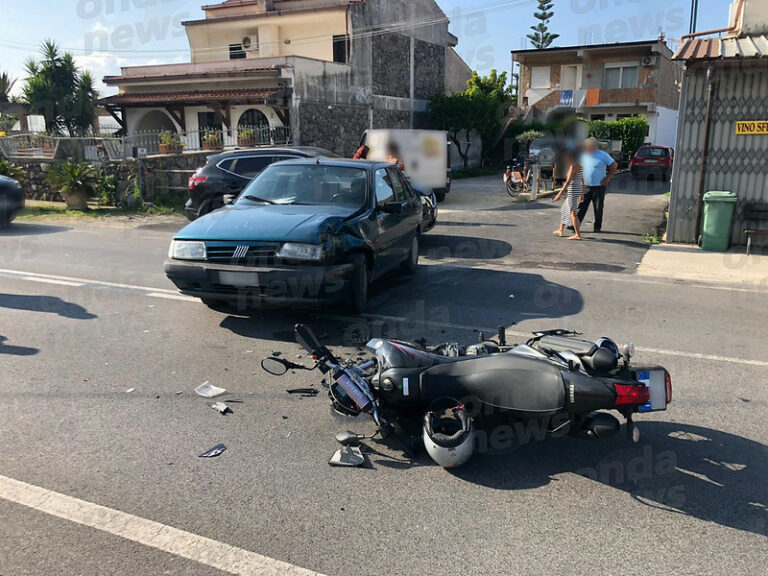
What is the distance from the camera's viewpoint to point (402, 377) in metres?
3.99

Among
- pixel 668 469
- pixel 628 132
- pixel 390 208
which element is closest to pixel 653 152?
pixel 628 132

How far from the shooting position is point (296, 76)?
24.5 m

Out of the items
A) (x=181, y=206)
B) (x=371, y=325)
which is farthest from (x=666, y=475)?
(x=181, y=206)

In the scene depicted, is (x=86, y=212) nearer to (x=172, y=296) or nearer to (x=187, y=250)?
(x=172, y=296)

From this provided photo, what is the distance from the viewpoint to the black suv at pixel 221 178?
1295 centimetres

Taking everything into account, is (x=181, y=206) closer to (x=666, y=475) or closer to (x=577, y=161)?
(x=577, y=161)

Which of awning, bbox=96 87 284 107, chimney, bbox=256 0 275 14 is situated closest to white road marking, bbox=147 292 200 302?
awning, bbox=96 87 284 107

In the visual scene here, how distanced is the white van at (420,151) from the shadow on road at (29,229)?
328 inches

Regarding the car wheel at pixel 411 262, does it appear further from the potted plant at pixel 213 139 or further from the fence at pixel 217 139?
the potted plant at pixel 213 139

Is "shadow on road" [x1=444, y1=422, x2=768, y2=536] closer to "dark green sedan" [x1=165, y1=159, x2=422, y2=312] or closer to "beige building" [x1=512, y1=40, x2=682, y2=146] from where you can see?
"dark green sedan" [x1=165, y1=159, x2=422, y2=312]

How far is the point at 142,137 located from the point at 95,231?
9450 mm

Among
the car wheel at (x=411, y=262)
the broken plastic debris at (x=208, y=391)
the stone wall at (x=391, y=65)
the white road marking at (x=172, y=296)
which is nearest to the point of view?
the broken plastic debris at (x=208, y=391)

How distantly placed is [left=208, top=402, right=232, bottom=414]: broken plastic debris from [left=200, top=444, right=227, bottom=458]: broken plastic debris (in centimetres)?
50

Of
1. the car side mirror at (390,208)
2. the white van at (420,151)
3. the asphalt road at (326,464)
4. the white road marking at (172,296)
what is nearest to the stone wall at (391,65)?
the white van at (420,151)
